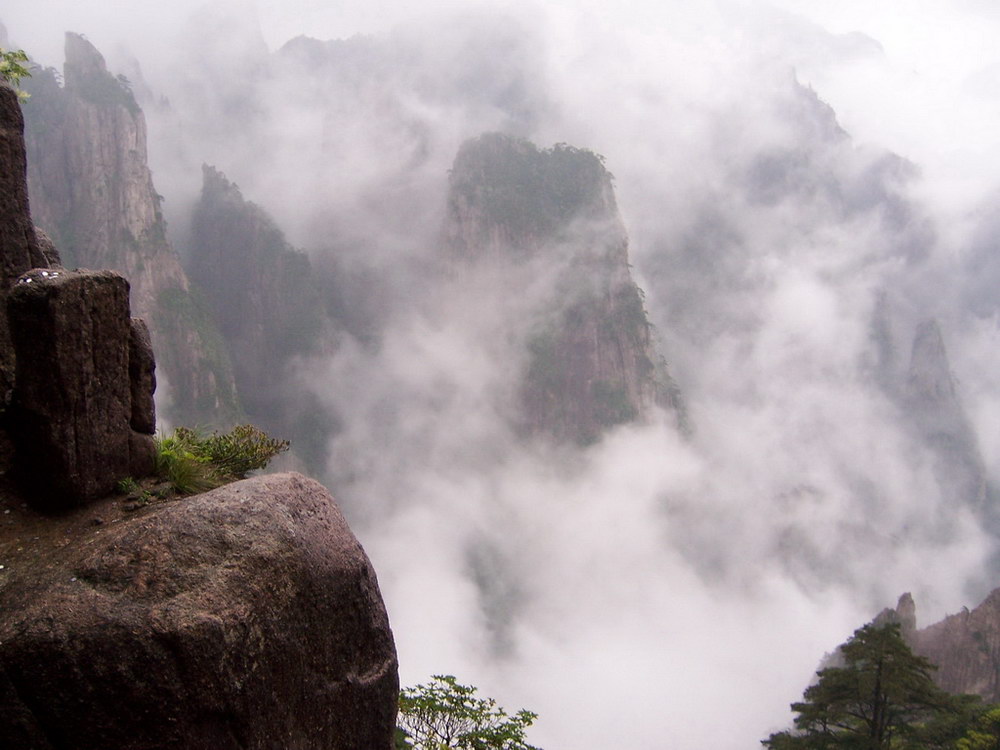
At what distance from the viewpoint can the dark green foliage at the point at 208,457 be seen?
7.90 meters

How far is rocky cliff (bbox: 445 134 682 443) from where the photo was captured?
120188 mm

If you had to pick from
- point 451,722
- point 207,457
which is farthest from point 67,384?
point 451,722

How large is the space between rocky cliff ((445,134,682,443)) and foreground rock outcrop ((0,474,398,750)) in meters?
112

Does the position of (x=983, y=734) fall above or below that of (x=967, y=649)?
below

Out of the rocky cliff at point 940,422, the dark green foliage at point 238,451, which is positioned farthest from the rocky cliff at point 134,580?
the rocky cliff at point 940,422

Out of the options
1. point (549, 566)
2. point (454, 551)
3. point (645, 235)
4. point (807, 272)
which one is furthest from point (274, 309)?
point (807, 272)

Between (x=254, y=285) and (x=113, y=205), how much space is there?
1200 inches

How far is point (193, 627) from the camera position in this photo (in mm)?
5859

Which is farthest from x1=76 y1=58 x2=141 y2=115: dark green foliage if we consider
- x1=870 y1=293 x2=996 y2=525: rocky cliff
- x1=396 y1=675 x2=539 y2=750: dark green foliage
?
x1=870 y1=293 x2=996 y2=525: rocky cliff

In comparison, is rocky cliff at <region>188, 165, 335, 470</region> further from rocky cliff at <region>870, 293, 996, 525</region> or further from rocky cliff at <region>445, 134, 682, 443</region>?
rocky cliff at <region>870, 293, 996, 525</region>

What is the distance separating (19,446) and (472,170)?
12824 cm

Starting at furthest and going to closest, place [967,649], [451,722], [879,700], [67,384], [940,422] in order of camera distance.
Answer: [940,422], [967,649], [879,700], [451,722], [67,384]

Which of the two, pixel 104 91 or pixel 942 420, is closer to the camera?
pixel 104 91

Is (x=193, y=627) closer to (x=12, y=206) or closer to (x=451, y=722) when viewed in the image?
(x=12, y=206)
